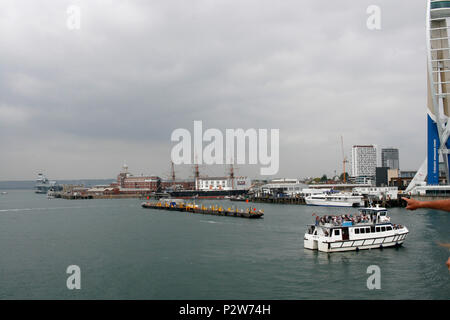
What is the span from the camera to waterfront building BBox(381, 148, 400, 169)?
575 feet

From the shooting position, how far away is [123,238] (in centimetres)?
2778

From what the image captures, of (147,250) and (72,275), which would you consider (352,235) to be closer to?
(147,250)

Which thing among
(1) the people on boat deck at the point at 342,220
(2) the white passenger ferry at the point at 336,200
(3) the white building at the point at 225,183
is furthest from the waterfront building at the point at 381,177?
(1) the people on boat deck at the point at 342,220

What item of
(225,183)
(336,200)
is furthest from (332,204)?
(225,183)

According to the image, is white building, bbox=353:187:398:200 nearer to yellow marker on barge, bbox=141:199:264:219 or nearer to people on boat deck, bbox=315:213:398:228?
yellow marker on barge, bbox=141:199:264:219

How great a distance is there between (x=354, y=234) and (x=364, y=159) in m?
166

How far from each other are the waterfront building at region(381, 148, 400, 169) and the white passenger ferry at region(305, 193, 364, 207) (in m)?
126

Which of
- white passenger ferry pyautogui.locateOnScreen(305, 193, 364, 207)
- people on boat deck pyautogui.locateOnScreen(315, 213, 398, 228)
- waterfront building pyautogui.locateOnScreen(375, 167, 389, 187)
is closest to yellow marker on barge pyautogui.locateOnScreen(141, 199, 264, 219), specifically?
white passenger ferry pyautogui.locateOnScreen(305, 193, 364, 207)

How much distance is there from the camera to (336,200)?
60.3 metres

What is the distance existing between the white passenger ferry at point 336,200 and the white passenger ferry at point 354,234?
122ft

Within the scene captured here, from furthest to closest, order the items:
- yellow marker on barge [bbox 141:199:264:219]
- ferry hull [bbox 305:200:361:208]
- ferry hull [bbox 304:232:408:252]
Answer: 1. ferry hull [bbox 305:200:361:208]
2. yellow marker on barge [bbox 141:199:264:219]
3. ferry hull [bbox 304:232:408:252]
